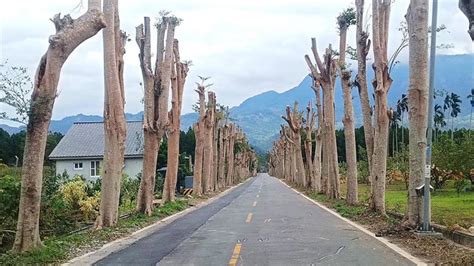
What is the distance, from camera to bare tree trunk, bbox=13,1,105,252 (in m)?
11.4

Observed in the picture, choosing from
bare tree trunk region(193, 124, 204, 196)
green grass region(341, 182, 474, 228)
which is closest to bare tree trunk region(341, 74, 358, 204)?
green grass region(341, 182, 474, 228)

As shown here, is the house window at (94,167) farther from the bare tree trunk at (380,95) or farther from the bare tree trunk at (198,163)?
the bare tree trunk at (380,95)

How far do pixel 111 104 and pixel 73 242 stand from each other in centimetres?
498

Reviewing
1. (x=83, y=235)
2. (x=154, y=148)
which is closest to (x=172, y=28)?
(x=154, y=148)

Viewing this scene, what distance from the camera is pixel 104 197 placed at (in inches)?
685

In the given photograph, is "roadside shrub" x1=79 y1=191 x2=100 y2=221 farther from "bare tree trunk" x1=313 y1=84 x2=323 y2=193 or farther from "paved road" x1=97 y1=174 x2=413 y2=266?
"bare tree trunk" x1=313 y1=84 x2=323 y2=193

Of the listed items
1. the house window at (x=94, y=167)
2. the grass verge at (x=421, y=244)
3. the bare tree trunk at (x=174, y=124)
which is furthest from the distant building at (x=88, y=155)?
the grass verge at (x=421, y=244)

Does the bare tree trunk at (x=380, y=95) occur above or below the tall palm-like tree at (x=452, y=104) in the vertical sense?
below

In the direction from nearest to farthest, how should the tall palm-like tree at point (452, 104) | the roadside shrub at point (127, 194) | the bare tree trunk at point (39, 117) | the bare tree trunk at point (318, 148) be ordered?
the bare tree trunk at point (39, 117) → the roadside shrub at point (127, 194) → the bare tree trunk at point (318, 148) → the tall palm-like tree at point (452, 104)

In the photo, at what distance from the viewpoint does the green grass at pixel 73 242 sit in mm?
10977

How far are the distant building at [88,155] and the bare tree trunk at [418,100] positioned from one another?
39949mm

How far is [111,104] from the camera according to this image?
17.5m

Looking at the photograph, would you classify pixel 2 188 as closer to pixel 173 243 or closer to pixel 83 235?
pixel 83 235

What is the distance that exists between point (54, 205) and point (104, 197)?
5.44ft
